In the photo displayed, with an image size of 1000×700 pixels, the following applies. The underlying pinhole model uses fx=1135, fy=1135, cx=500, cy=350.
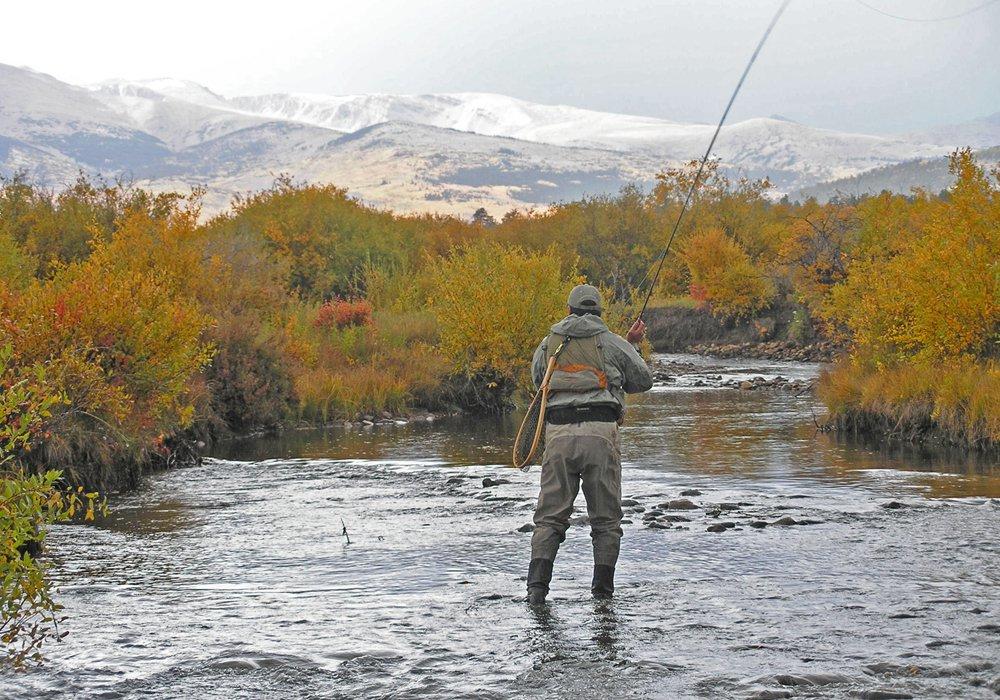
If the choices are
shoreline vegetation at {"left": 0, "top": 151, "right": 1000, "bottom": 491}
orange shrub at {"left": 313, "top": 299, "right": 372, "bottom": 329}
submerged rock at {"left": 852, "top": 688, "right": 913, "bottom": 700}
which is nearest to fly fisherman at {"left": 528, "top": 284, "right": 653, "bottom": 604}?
submerged rock at {"left": 852, "top": 688, "right": 913, "bottom": 700}

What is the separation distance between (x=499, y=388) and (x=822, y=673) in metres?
22.9

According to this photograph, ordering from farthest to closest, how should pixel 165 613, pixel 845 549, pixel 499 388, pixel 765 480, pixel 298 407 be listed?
pixel 499 388 < pixel 298 407 < pixel 765 480 < pixel 845 549 < pixel 165 613

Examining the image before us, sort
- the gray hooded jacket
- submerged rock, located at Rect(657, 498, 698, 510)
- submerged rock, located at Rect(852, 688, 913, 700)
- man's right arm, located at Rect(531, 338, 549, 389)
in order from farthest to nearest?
submerged rock, located at Rect(657, 498, 698, 510)
man's right arm, located at Rect(531, 338, 549, 389)
the gray hooded jacket
submerged rock, located at Rect(852, 688, 913, 700)

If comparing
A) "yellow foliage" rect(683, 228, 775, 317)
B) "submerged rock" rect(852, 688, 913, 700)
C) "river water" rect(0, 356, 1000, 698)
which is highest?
"yellow foliage" rect(683, 228, 775, 317)

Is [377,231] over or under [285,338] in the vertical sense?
over

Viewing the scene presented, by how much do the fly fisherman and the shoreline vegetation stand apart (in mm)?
3790

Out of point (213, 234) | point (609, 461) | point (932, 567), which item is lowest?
point (932, 567)

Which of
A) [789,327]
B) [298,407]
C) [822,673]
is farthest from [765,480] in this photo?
[789,327]

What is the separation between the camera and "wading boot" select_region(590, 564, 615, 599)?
876cm

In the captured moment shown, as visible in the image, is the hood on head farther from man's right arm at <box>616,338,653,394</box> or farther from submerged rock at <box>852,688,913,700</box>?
submerged rock at <box>852,688,913,700</box>

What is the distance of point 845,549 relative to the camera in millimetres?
10648

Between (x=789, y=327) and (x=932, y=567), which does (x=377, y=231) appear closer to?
(x=789, y=327)

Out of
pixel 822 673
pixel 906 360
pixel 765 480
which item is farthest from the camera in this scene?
pixel 906 360

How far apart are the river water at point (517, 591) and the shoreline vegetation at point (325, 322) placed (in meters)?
1.85
